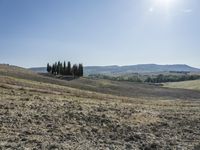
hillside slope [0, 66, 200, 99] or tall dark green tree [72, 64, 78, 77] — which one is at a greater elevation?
tall dark green tree [72, 64, 78, 77]

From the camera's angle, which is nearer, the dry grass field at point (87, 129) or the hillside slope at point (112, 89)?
the dry grass field at point (87, 129)

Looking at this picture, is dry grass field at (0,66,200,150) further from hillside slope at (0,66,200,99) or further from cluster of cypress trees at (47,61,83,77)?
cluster of cypress trees at (47,61,83,77)

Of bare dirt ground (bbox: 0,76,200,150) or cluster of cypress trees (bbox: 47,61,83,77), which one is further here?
cluster of cypress trees (bbox: 47,61,83,77)

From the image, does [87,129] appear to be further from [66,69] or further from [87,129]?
[66,69]

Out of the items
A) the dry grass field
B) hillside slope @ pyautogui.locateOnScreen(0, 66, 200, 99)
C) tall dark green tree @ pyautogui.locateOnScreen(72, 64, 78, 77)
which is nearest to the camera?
the dry grass field

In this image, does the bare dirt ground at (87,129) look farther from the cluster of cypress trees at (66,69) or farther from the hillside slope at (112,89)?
the cluster of cypress trees at (66,69)

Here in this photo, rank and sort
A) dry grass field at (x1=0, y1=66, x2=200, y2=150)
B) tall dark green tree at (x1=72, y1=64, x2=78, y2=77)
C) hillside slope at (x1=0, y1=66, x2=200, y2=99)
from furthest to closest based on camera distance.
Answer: tall dark green tree at (x1=72, y1=64, x2=78, y2=77), hillside slope at (x1=0, y1=66, x2=200, y2=99), dry grass field at (x1=0, y1=66, x2=200, y2=150)

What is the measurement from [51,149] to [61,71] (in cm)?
10322

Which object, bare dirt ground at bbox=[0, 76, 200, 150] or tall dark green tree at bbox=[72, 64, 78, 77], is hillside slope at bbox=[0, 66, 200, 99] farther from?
bare dirt ground at bbox=[0, 76, 200, 150]

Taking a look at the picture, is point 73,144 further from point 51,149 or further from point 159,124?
point 159,124

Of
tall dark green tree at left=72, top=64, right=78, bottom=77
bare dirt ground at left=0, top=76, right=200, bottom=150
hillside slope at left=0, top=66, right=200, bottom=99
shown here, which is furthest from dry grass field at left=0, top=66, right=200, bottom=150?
tall dark green tree at left=72, top=64, right=78, bottom=77

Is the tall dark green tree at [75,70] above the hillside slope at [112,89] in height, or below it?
above

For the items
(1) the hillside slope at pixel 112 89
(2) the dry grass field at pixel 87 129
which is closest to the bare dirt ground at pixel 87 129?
(2) the dry grass field at pixel 87 129

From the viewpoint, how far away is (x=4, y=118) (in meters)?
16.9
